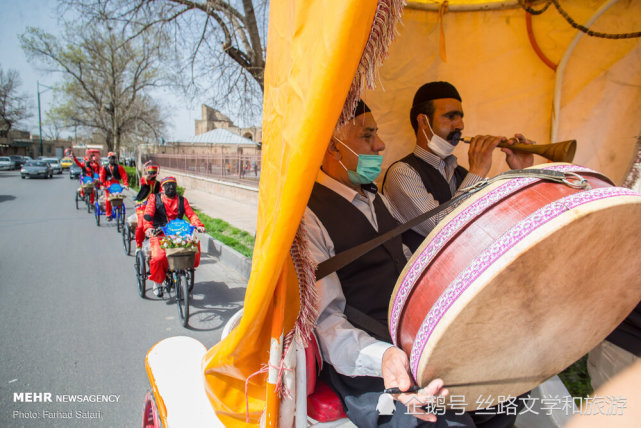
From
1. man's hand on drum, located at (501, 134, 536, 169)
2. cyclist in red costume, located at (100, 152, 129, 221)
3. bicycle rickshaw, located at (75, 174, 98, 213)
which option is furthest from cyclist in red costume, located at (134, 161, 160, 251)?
bicycle rickshaw, located at (75, 174, 98, 213)

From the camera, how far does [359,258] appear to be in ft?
5.11

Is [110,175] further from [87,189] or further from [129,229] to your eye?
[129,229]

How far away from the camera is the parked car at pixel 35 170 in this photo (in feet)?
83.0

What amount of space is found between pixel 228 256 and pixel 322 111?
6.23 meters

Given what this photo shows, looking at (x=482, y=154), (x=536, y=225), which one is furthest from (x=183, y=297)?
(x=536, y=225)

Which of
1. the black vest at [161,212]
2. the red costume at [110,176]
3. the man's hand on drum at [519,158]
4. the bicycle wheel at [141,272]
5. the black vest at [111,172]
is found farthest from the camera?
the black vest at [111,172]

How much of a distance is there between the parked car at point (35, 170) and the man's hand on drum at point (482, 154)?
3193cm

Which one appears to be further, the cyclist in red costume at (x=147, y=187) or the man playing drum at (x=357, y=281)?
the cyclist in red costume at (x=147, y=187)

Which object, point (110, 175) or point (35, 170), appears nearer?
point (110, 175)

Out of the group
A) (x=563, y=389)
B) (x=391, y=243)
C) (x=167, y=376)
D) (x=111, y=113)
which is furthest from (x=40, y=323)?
(x=111, y=113)

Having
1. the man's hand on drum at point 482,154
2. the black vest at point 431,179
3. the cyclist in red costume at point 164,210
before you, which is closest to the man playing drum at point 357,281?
the black vest at point 431,179

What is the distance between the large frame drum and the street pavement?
2685mm

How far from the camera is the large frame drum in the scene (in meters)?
0.84

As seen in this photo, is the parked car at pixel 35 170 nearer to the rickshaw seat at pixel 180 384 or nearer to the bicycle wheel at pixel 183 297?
the bicycle wheel at pixel 183 297
